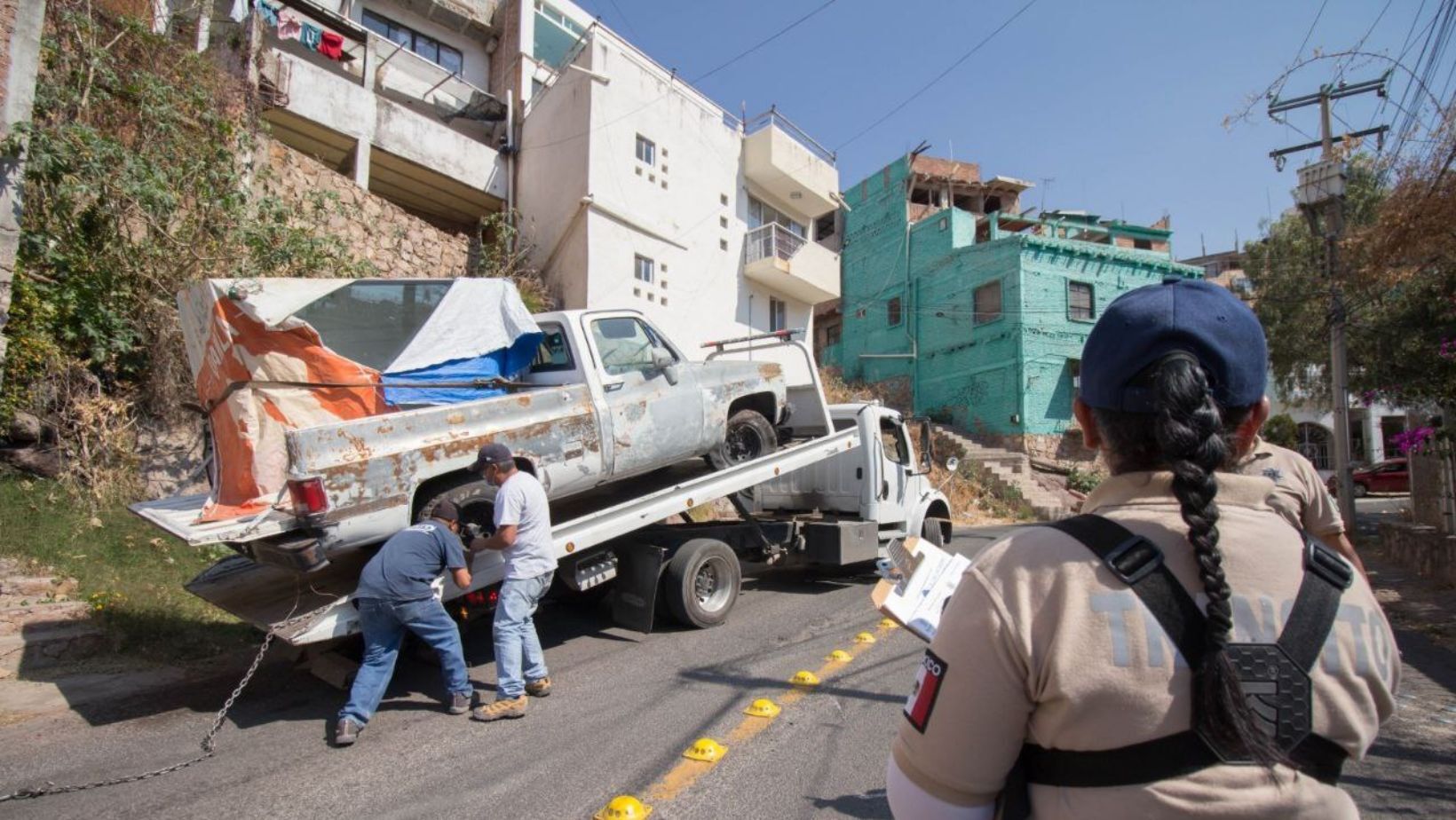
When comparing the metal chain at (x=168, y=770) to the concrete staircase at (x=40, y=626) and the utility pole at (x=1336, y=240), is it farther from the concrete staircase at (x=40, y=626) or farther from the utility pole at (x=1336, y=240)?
the utility pole at (x=1336, y=240)

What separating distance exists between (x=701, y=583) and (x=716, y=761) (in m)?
2.99

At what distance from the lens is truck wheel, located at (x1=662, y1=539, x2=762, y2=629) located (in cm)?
653

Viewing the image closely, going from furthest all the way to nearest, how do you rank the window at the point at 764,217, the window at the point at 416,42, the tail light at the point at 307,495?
the window at the point at 764,217, the window at the point at 416,42, the tail light at the point at 307,495

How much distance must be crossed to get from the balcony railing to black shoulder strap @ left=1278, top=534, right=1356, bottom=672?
19776 mm

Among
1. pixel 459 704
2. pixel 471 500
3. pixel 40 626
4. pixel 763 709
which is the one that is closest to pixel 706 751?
pixel 763 709

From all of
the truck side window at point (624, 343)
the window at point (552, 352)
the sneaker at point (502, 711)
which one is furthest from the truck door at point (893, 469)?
the sneaker at point (502, 711)

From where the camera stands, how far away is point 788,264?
21047mm

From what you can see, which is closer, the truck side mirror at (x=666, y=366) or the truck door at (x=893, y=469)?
the truck side mirror at (x=666, y=366)

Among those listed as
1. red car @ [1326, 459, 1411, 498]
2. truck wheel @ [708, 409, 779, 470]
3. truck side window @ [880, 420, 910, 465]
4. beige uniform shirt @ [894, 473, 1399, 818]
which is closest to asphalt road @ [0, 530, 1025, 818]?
truck wheel @ [708, 409, 779, 470]

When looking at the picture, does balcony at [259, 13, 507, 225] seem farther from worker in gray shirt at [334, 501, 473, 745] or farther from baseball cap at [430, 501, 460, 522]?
worker in gray shirt at [334, 501, 473, 745]

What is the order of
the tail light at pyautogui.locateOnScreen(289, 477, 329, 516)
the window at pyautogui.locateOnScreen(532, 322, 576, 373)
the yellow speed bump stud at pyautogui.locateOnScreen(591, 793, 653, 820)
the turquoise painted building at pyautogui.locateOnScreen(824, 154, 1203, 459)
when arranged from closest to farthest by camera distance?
the yellow speed bump stud at pyautogui.locateOnScreen(591, 793, 653, 820) → the tail light at pyautogui.locateOnScreen(289, 477, 329, 516) → the window at pyautogui.locateOnScreen(532, 322, 576, 373) → the turquoise painted building at pyautogui.locateOnScreen(824, 154, 1203, 459)

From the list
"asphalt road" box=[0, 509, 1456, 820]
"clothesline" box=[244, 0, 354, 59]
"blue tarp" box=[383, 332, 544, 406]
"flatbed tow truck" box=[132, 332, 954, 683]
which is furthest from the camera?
"clothesline" box=[244, 0, 354, 59]

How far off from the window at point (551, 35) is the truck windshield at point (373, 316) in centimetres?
1785

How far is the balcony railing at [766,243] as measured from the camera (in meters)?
20.7
